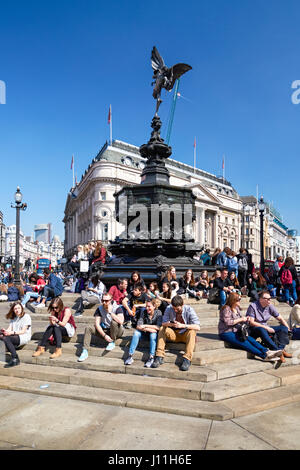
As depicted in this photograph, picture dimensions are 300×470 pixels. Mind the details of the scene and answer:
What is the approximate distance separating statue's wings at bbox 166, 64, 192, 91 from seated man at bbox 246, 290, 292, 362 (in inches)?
345

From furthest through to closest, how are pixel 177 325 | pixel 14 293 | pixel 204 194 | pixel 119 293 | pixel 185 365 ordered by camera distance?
pixel 204 194 < pixel 14 293 < pixel 119 293 < pixel 177 325 < pixel 185 365

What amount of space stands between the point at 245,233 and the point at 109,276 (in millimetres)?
94151

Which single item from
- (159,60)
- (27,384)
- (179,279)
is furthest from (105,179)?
(27,384)

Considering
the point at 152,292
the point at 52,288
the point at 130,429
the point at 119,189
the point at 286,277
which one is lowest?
the point at 130,429

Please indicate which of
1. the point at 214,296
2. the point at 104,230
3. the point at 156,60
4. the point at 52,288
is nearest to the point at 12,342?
the point at 52,288

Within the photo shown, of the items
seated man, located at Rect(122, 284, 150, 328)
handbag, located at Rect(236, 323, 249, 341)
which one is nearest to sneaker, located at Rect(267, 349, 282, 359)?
handbag, located at Rect(236, 323, 249, 341)

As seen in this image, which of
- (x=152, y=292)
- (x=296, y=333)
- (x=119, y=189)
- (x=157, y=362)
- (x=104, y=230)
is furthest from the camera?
(x=119, y=189)

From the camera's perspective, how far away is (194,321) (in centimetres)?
576

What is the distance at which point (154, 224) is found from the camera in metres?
11.0

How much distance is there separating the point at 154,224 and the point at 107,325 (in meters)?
5.17

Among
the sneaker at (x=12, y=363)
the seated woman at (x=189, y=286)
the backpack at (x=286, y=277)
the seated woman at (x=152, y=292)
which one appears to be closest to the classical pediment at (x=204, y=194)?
the backpack at (x=286, y=277)

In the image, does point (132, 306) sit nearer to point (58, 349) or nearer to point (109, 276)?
point (58, 349)

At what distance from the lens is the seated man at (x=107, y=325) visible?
617 cm

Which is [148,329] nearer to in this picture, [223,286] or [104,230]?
[223,286]
